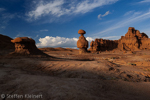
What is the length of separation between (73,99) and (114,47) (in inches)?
1421

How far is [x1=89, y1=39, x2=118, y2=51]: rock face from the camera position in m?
30.4

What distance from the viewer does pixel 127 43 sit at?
33.2 metres

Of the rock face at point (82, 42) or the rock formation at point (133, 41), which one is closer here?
the rock face at point (82, 42)

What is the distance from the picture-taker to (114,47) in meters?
34.4

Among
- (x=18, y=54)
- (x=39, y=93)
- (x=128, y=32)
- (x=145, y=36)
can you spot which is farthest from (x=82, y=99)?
(x=145, y=36)

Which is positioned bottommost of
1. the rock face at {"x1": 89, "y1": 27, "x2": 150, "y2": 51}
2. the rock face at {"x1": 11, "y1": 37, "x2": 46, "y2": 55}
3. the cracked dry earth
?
the cracked dry earth

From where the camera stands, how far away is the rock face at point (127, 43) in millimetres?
31359

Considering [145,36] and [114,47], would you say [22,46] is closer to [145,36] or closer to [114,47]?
[114,47]

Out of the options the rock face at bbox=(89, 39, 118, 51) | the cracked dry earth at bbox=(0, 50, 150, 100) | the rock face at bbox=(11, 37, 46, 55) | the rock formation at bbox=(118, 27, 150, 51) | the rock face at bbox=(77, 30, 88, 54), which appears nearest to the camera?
the cracked dry earth at bbox=(0, 50, 150, 100)

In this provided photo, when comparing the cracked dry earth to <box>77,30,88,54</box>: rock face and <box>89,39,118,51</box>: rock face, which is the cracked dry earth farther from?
<box>89,39,118,51</box>: rock face

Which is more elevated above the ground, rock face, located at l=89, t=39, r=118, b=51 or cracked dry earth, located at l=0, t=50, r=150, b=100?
rock face, located at l=89, t=39, r=118, b=51

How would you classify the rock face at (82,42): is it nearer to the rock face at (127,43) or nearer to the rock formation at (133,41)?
the rock face at (127,43)

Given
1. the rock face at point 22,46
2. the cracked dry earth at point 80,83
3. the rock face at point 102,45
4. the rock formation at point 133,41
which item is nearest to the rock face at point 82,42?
the rock face at point 102,45

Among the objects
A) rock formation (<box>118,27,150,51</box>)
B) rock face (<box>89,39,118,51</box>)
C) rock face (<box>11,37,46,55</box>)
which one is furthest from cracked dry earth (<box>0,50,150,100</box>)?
rock formation (<box>118,27,150,51</box>)
